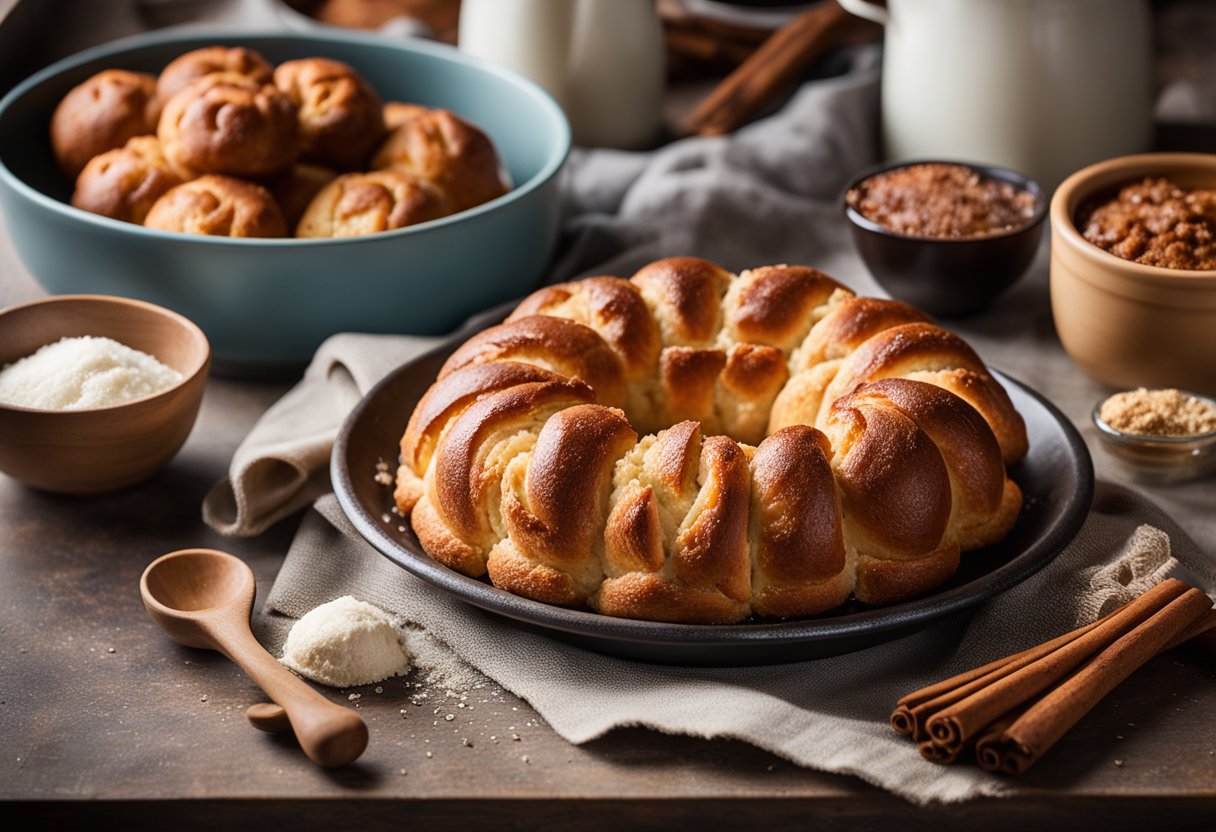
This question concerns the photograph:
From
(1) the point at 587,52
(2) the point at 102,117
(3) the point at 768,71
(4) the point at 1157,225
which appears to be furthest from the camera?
(3) the point at 768,71

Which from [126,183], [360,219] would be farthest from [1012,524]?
[126,183]

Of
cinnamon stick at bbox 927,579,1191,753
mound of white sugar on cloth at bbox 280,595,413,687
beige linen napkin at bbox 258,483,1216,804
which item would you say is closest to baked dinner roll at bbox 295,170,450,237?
beige linen napkin at bbox 258,483,1216,804

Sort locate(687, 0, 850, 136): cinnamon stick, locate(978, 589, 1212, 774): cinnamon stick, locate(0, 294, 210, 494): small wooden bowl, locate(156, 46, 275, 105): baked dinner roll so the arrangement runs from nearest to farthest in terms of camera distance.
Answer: locate(978, 589, 1212, 774): cinnamon stick → locate(0, 294, 210, 494): small wooden bowl → locate(156, 46, 275, 105): baked dinner roll → locate(687, 0, 850, 136): cinnamon stick

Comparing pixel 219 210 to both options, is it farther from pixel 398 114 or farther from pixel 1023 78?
pixel 1023 78

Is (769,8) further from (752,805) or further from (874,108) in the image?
(752,805)

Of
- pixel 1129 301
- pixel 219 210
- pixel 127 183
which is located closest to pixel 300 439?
pixel 219 210

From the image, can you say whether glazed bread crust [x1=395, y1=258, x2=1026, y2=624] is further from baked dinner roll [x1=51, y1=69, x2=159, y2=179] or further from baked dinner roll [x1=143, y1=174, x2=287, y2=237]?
baked dinner roll [x1=51, y1=69, x2=159, y2=179]
